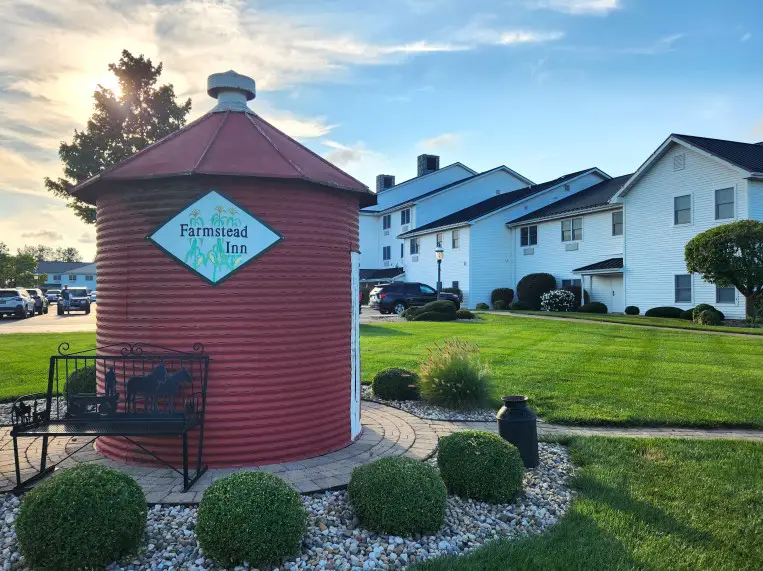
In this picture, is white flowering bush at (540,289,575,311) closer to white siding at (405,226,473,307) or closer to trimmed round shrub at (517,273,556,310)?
trimmed round shrub at (517,273,556,310)

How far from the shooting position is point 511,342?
56.4 feet

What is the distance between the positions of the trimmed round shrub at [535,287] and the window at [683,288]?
26.0 feet

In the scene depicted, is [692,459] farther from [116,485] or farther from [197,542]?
[116,485]

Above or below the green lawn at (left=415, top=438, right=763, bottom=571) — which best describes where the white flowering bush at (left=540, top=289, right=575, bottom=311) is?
above

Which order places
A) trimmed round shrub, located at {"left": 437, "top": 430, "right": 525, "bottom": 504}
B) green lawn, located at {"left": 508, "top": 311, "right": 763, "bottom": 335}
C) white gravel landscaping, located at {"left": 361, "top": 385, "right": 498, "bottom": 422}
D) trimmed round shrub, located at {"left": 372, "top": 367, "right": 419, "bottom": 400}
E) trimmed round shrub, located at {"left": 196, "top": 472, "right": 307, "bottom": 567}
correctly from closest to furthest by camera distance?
trimmed round shrub, located at {"left": 196, "top": 472, "right": 307, "bottom": 567}, trimmed round shrub, located at {"left": 437, "top": 430, "right": 525, "bottom": 504}, white gravel landscaping, located at {"left": 361, "top": 385, "right": 498, "bottom": 422}, trimmed round shrub, located at {"left": 372, "top": 367, "right": 419, "bottom": 400}, green lawn, located at {"left": 508, "top": 311, "right": 763, "bottom": 335}

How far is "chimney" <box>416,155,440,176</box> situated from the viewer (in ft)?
165

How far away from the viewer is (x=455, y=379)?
8.98 m

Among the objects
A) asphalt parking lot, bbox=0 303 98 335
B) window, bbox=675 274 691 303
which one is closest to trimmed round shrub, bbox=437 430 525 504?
asphalt parking lot, bbox=0 303 98 335

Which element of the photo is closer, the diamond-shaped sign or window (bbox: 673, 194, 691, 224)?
the diamond-shaped sign

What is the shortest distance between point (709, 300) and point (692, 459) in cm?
2023

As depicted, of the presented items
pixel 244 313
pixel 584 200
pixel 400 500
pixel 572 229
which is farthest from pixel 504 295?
pixel 400 500

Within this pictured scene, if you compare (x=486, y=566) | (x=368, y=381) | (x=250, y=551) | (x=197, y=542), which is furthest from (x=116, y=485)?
(x=368, y=381)

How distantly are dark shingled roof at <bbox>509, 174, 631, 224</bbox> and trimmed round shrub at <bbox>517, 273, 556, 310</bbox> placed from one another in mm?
3589

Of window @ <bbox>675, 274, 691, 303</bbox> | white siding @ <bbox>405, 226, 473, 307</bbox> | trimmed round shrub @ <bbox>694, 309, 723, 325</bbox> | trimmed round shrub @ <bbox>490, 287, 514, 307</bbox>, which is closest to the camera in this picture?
trimmed round shrub @ <bbox>694, 309, 723, 325</bbox>
